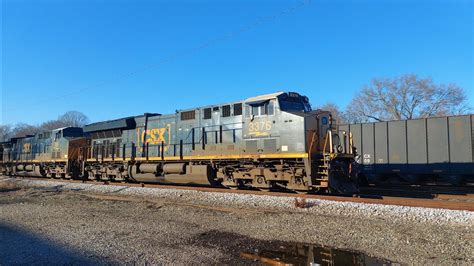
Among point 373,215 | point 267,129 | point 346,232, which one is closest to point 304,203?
point 373,215

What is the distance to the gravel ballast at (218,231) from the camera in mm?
5176

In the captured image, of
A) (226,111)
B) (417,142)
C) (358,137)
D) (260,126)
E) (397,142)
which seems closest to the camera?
(260,126)

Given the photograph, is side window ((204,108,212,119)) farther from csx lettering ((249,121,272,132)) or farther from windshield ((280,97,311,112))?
windshield ((280,97,311,112))

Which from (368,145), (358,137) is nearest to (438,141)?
(368,145)

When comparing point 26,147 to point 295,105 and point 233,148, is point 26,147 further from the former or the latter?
point 295,105

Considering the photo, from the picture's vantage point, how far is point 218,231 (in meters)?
6.79

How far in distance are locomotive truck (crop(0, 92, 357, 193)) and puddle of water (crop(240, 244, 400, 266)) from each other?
5.39 meters

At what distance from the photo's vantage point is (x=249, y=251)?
17.8 feet

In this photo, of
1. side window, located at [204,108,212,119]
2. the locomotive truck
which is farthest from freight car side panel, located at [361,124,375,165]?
side window, located at [204,108,212,119]

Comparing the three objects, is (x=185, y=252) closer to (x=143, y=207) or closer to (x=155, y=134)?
(x=143, y=207)

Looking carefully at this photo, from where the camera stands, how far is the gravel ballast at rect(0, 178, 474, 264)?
17.0 feet

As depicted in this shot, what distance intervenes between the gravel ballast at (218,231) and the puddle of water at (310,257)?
22 cm

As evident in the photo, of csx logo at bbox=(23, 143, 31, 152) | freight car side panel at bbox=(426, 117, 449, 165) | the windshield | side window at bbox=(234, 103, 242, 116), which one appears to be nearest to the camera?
the windshield

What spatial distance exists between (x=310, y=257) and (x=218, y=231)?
7.24 feet
